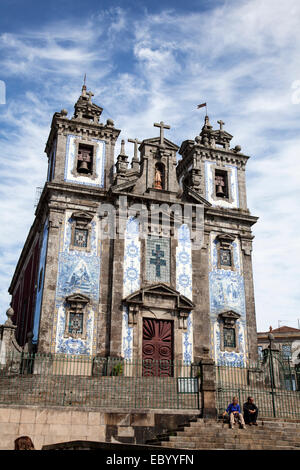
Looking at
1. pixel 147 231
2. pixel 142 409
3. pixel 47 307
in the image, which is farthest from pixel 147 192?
pixel 142 409

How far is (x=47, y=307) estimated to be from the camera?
72.1 feet

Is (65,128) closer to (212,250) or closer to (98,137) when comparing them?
(98,137)

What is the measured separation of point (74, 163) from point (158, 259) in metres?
6.49

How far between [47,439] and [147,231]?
40.7 ft

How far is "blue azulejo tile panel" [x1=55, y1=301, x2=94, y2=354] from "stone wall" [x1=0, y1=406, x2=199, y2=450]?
23.1 feet

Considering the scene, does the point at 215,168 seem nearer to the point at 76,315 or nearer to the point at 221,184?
the point at 221,184

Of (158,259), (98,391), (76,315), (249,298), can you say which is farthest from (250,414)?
(249,298)

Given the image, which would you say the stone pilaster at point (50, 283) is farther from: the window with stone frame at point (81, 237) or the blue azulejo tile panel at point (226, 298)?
the blue azulejo tile panel at point (226, 298)

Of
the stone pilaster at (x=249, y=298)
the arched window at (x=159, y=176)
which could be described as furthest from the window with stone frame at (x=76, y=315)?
the stone pilaster at (x=249, y=298)

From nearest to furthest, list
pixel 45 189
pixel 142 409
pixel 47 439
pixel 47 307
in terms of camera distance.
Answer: pixel 47 439, pixel 142 409, pixel 47 307, pixel 45 189

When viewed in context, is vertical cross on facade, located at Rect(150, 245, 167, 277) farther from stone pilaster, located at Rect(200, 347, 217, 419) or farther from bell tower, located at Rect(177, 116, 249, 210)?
stone pilaster, located at Rect(200, 347, 217, 419)

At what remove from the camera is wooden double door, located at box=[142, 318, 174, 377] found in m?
22.5

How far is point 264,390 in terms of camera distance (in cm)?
1848
